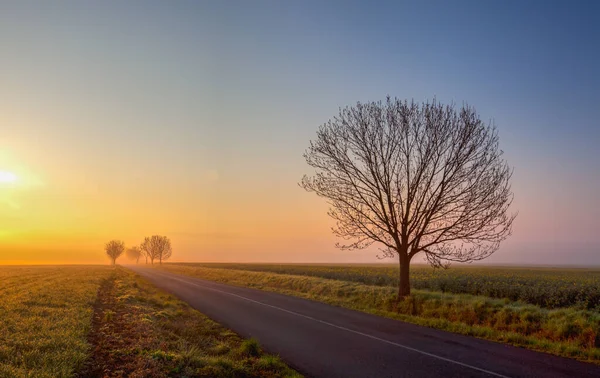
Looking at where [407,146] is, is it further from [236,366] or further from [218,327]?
[236,366]

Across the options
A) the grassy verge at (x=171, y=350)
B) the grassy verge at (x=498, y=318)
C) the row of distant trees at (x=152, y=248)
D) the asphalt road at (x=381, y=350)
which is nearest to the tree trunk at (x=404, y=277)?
the grassy verge at (x=498, y=318)

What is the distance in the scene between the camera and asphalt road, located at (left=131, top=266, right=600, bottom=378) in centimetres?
846

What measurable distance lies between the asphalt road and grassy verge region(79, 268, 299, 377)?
81cm

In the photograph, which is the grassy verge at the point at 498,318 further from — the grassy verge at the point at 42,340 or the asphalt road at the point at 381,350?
the grassy verge at the point at 42,340

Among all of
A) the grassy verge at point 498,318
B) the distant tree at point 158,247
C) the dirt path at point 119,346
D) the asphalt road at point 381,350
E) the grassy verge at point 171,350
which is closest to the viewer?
the dirt path at point 119,346

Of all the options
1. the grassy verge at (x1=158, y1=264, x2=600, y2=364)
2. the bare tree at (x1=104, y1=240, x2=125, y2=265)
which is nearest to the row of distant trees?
the bare tree at (x1=104, y1=240, x2=125, y2=265)

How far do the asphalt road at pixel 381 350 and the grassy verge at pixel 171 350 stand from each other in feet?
2.65

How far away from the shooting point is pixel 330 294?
82.4 feet

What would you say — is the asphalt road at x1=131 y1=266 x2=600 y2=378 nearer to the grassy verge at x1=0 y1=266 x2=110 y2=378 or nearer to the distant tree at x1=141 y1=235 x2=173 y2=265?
the grassy verge at x1=0 y1=266 x2=110 y2=378

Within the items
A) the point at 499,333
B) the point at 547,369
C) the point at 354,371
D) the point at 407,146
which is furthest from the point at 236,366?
the point at 407,146

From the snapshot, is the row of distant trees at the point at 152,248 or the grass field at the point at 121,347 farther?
the row of distant trees at the point at 152,248

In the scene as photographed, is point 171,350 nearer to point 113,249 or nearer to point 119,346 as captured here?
point 119,346

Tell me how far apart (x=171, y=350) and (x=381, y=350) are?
552 cm

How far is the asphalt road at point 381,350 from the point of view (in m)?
8.46
